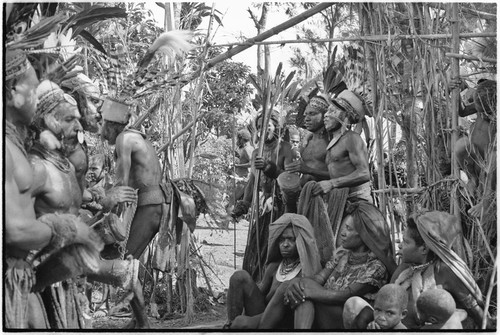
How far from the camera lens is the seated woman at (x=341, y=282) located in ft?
20.6

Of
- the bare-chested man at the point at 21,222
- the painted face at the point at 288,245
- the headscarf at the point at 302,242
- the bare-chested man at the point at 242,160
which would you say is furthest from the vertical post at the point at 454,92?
the bare-chested man at the point at 242,160

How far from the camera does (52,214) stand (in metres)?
5.11

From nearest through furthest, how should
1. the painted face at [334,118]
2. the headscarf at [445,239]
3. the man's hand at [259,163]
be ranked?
the headscarf at [445,239]
the painted face at [334,118]
the man's hand at [259,163]

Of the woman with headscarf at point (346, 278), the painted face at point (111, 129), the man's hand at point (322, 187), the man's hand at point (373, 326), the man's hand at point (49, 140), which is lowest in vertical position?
the man's hand at point (373, 326)

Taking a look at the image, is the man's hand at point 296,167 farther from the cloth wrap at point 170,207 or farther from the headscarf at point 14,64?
the headscarf at point 14,64

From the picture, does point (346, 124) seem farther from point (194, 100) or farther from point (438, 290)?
point (438, 290)

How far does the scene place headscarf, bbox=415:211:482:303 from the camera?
5809 mm

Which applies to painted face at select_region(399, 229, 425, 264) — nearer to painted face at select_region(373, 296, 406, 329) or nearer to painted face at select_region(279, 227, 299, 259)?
painted face at select_region(373, 296, 406, 329)

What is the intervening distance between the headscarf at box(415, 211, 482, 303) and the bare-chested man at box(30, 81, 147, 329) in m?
1.57

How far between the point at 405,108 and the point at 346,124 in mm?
480

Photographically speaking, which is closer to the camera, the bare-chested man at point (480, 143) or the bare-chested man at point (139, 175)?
the bare-chested man at point (480, 143)

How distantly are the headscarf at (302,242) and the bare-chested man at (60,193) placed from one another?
1.06m

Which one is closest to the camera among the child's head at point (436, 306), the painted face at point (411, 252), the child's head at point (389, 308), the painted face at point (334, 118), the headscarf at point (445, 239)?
the child's head at point (436, 306)

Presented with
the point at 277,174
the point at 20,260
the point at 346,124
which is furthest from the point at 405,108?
the point at 20,260
